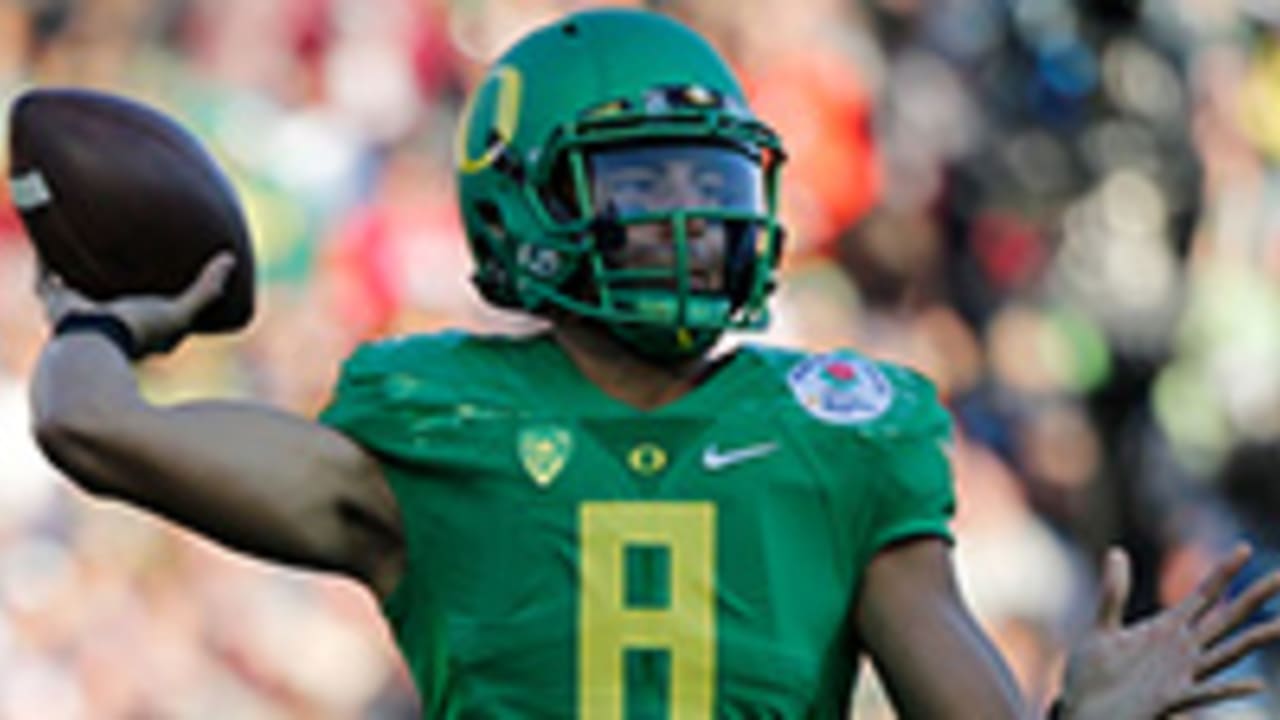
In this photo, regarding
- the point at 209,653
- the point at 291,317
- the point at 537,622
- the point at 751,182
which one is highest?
the point at 751,182

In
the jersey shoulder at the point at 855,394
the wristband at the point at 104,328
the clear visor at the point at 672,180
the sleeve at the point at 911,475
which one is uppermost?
the clear visor at the point at 672,180

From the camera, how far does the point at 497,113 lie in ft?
10.6

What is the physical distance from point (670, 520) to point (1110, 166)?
6554mm

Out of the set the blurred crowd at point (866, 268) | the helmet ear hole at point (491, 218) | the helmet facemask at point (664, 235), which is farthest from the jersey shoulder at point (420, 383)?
the blurred crowd at point (866, 268)

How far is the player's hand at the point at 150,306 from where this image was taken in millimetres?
3045

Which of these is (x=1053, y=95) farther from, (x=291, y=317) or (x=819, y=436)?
(x=819, y=436)

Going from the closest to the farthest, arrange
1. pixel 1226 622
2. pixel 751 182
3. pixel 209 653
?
pixel 1226 622, pixel 751 182, pixel 209 653

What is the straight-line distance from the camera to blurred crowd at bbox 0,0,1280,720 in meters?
7.63

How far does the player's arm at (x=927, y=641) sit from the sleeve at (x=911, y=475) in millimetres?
26

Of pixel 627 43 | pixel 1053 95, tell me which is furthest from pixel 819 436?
pixel 1053 95

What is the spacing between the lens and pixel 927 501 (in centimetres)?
294

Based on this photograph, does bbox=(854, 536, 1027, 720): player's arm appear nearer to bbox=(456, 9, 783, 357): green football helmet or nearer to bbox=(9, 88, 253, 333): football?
bbox=(456, 9, 783, 357): green football helmet

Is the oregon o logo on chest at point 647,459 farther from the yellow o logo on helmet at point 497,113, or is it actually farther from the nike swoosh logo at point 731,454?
the yellow o logo on helmet at point 497,113

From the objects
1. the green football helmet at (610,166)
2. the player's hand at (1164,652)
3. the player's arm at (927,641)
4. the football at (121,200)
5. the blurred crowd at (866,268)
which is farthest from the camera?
the blurred crowd at (866,268)
